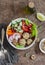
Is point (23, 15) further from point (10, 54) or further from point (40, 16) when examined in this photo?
point (10, 54)

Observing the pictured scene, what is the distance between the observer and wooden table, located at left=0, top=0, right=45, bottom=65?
4.87ft

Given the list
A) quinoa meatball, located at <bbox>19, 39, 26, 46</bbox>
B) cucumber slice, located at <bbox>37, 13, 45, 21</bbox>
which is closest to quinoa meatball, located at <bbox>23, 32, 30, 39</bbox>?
quinoa meatball, located at <bbox>19, 39, 26, 46</bbox>

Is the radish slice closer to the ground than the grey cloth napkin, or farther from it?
farther from it

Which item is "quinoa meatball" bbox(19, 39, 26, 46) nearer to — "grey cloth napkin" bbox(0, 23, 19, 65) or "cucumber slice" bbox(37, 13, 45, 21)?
"grey cloth napkin" bbox(0, 23, 19, 65)

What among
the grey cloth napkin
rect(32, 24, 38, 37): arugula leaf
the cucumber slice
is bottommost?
the grey cloth napkin

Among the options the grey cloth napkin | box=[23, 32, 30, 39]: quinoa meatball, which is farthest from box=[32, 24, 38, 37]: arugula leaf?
the grey cloth napkin

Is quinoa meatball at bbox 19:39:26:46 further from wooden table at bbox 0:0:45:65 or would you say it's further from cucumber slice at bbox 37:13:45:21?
cucumber slice at bbox 37:13:45:21

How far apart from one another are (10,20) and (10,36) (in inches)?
4.1

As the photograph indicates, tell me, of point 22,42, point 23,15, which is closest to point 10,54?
point 22,42

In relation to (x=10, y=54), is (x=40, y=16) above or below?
above

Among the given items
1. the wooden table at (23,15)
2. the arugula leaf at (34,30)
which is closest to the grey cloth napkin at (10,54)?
the wooden table at (23,15)

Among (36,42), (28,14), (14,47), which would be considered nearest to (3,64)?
(14,47)

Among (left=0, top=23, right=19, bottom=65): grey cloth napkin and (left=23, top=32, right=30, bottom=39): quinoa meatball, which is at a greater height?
(left=23, top=32, right=30, bottom=39): quinoa meatball

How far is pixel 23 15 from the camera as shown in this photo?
156cm
